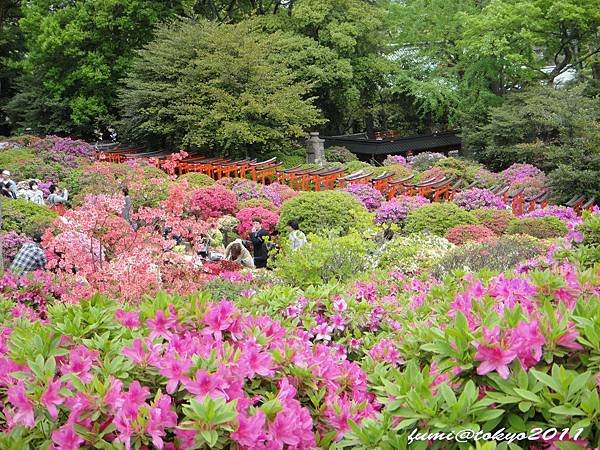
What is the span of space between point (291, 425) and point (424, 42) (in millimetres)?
25486

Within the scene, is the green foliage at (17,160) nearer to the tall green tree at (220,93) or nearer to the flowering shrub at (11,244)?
the tall green tree at (220,93)

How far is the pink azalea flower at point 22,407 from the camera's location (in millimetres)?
2170

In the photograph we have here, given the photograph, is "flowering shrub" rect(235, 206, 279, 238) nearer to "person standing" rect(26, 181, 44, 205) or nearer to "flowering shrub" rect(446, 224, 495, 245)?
"flowering shrub" rect(446, 224, 495, 245)

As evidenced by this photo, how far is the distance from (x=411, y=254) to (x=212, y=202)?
522 cm

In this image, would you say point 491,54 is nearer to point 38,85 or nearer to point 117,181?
point 117,181

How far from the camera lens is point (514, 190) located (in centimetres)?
1644

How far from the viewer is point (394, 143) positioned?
2695cm

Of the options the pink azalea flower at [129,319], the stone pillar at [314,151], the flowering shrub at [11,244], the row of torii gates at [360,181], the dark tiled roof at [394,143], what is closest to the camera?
the pink azalea flower at [129,319]

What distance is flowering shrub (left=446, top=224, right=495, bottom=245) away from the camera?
10.5 meters

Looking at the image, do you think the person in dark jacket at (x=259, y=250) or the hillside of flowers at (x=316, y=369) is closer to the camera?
the hillside of flowers at (x=316, y=369)

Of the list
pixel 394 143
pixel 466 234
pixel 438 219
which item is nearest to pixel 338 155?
pixel 394 143

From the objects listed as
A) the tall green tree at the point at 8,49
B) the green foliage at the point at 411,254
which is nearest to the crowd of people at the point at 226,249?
the green foliage at the point at 411,254

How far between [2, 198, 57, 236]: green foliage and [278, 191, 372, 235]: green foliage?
3.91 m

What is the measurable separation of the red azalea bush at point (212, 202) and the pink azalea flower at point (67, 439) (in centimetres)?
1034
